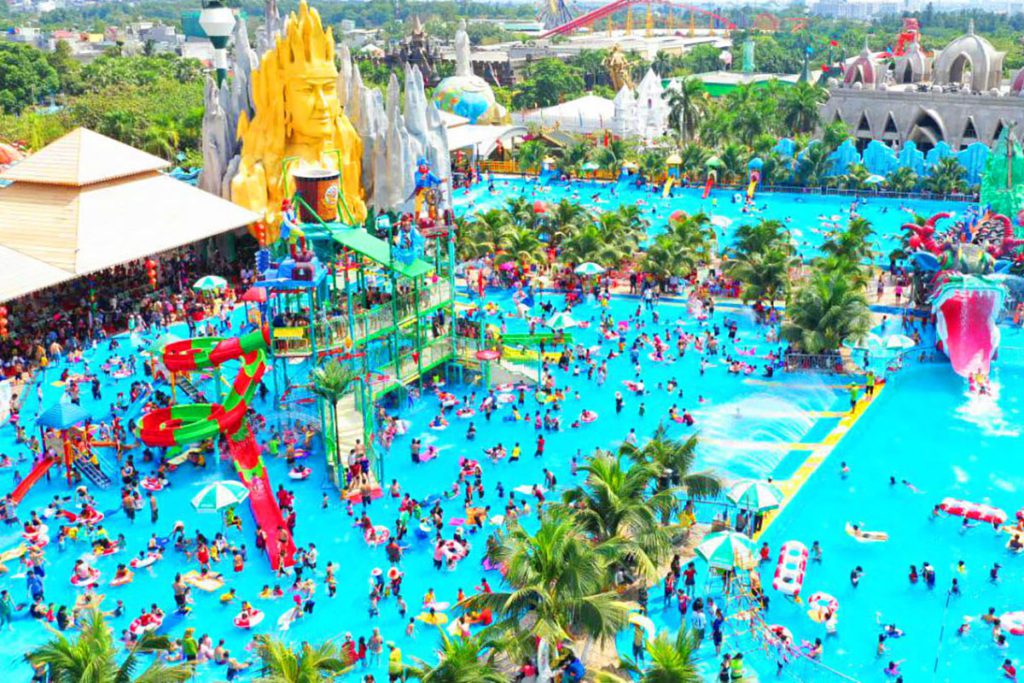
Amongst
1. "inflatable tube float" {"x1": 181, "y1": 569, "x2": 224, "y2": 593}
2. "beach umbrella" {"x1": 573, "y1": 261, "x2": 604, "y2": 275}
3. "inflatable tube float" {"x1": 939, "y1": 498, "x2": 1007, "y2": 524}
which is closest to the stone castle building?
"beach umbrella" {"x1": 573, "y1": 261, "x2": 604, "y2": 275}

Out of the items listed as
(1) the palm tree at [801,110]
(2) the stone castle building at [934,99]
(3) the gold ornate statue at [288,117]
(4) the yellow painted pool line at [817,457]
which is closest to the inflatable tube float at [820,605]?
(4) the yellow painted pool line at [817,457]

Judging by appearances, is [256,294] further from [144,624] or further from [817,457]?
[817,457]

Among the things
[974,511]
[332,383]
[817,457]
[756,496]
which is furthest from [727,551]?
[332,383]

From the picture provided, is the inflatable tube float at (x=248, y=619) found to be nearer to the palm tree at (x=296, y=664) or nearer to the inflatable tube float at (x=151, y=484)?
the palm tree at (x=296, y=664)

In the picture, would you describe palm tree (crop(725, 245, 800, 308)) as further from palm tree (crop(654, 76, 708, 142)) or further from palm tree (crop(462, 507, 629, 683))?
palm tree (crop(654, 76, 708, 142))

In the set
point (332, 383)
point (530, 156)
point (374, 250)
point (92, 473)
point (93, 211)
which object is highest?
point (530, 156)

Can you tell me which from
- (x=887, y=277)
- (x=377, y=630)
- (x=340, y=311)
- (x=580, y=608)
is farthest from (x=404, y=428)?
(x=887, y=277)
